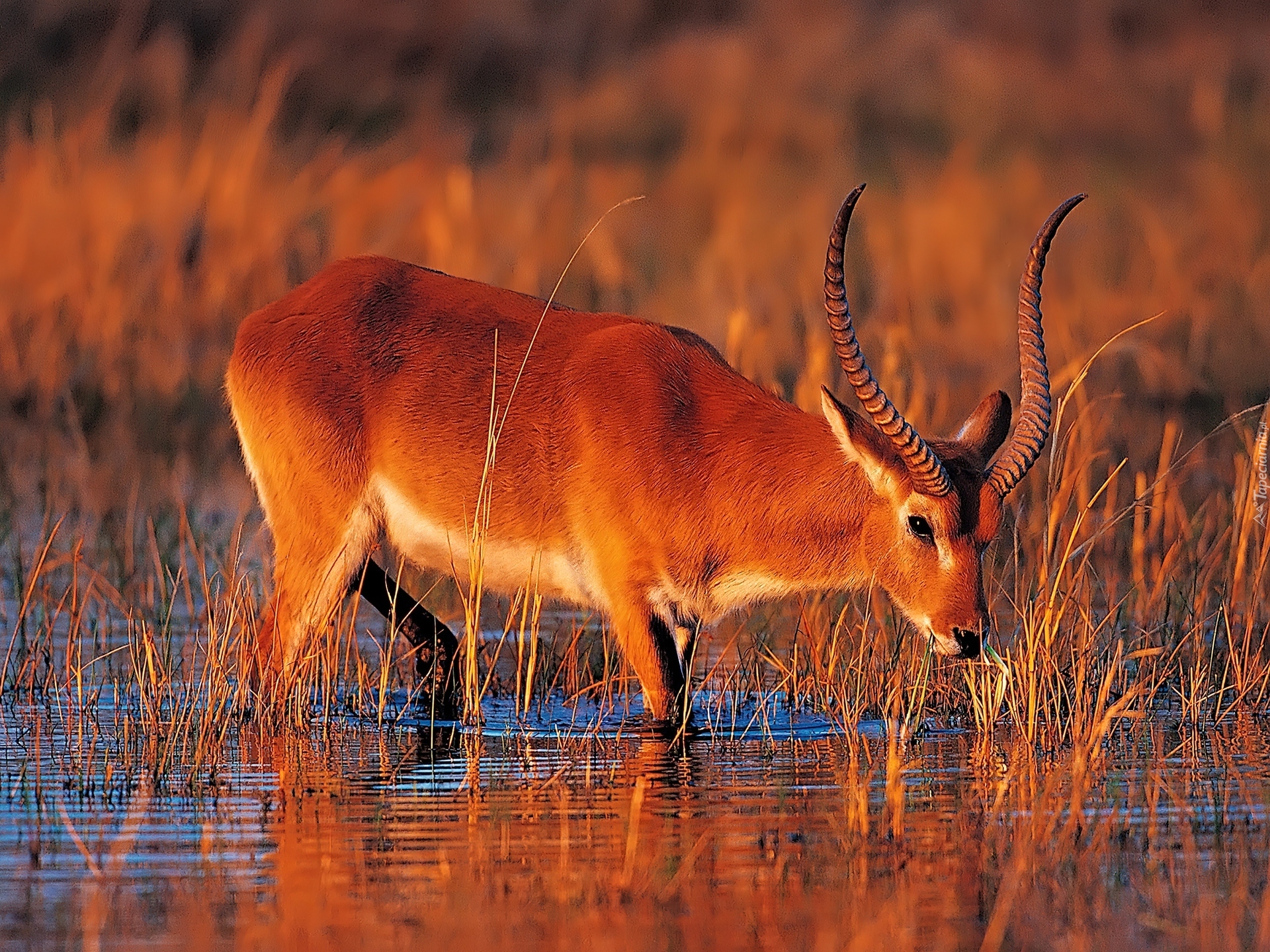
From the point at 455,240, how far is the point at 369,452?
850cm

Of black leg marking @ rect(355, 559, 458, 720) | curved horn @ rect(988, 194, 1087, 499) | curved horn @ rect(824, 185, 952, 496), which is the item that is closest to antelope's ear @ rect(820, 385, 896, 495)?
curved horn @ rect(824, 185, 952, 496)

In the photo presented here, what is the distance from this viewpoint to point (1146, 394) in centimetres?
1513

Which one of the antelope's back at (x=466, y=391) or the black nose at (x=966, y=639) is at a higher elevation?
the antelope's back at (x=466, y=391)

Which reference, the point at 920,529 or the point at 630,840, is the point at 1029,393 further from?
the point at 630,840

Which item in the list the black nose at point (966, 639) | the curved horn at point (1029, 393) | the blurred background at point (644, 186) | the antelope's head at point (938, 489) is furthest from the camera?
the blurred background at point (644, 186)

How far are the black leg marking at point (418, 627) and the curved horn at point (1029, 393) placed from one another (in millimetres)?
2363

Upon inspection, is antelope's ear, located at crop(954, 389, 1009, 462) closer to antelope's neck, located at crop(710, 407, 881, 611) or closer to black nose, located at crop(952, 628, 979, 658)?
antelope's neck, located at crop(710, 407, 881, 611)

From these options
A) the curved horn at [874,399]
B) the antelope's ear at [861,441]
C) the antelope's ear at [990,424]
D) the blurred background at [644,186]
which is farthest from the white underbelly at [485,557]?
the blurred background at [644,186]

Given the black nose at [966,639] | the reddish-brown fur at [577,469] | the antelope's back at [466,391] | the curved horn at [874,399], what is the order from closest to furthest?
the curved horn at [874,399] < the black nose at [966,639] < the reddish-brown fur at [577,469] < the antelope's back at [466,391]

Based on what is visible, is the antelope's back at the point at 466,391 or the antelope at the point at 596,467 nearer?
the antelope at the point at 596,467

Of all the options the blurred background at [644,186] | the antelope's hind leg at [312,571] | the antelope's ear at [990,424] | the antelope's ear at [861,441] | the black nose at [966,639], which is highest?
the blurred background at [644,186]

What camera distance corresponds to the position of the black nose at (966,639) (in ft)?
24.7

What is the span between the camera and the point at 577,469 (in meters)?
8.12

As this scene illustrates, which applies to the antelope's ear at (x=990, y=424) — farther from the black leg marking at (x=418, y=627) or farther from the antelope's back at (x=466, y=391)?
the black leg marking at (x=418, y=627)
